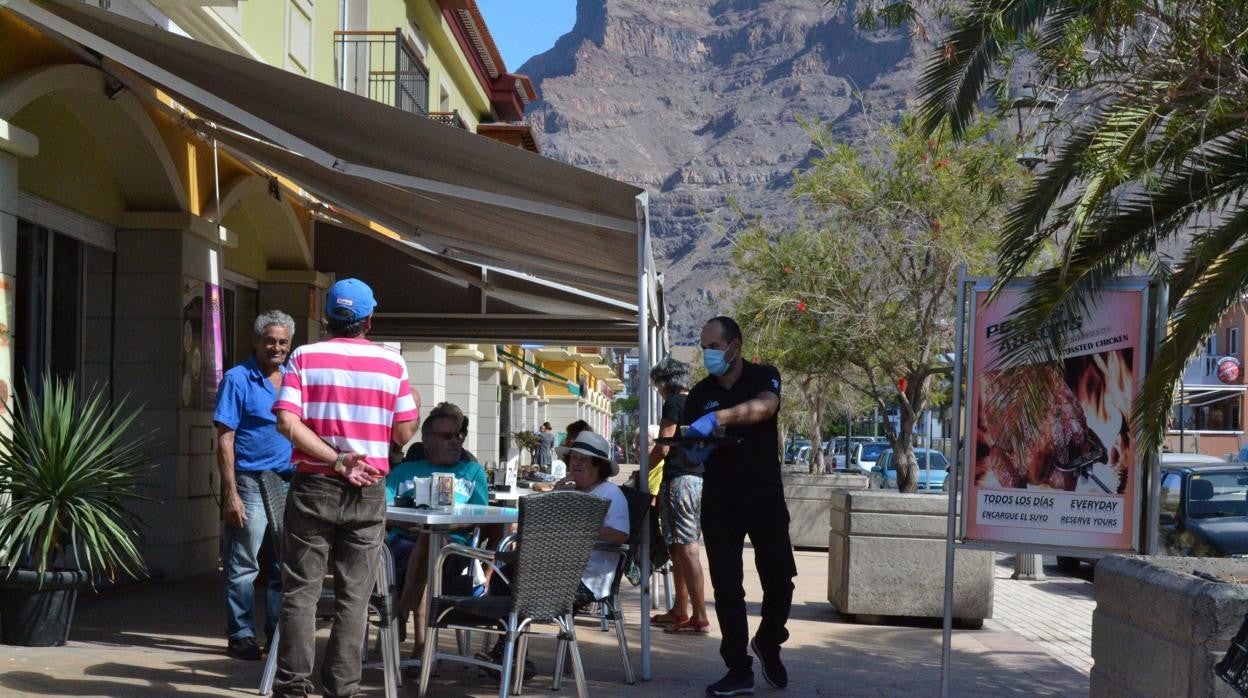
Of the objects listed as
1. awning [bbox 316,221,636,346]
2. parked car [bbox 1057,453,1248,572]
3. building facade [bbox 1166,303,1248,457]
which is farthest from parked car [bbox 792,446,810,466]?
awning [bbox 316,221,636,346]

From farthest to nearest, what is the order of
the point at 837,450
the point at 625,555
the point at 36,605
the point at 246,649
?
the point at 837,450 < the point at 246,649 < the point at 36,605 < the point at 625,555

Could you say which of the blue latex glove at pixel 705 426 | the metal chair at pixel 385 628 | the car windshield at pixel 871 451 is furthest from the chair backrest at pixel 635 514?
the car windshield at pixel 871 451

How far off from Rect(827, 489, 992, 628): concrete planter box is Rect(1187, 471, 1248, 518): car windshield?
5240mm

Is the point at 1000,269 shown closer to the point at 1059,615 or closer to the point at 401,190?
the point at 401,190

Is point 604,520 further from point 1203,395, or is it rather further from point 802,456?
point 802,456

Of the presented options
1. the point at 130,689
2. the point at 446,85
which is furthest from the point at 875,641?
the point at 446,85

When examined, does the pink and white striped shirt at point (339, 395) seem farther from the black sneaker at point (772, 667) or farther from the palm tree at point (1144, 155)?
the palm tree at point (1144, 155)

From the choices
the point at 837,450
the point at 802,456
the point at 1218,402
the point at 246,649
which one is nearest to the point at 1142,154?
the point at 246,649

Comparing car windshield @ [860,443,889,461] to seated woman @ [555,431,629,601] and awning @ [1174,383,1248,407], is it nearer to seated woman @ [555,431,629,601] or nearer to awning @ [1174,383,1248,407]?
awning @ [1174,383,1248,407]

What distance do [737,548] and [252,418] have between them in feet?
8.65

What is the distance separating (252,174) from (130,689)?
21.7 ft

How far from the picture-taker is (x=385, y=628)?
246 inches

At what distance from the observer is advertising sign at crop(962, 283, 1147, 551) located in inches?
265

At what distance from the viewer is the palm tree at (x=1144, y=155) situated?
6.11 m
